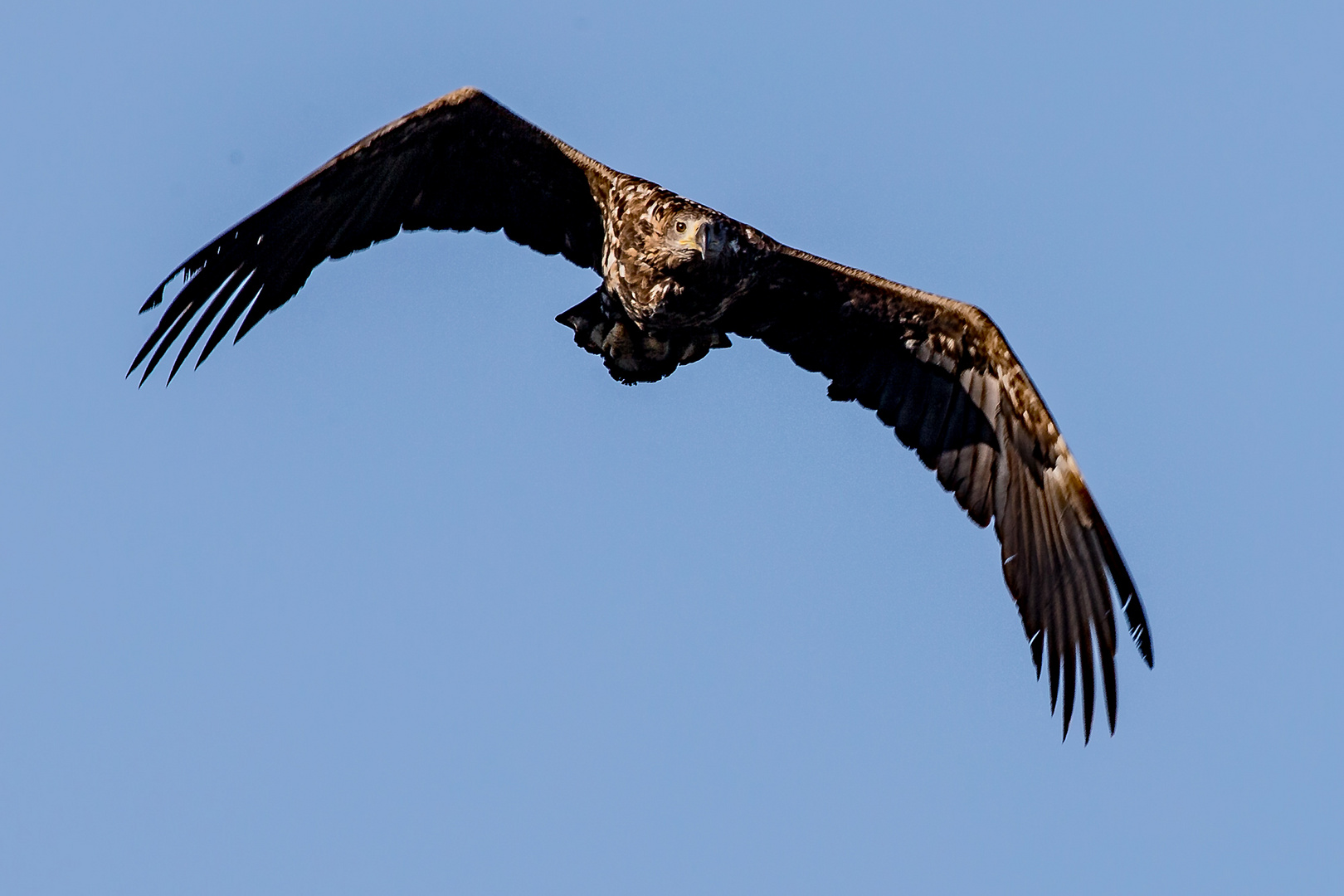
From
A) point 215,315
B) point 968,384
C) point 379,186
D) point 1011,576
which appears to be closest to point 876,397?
point 968,384

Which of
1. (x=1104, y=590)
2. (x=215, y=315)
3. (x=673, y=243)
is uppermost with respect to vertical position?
(x=673, y=243)

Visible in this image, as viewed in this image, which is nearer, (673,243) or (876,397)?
(673,243)

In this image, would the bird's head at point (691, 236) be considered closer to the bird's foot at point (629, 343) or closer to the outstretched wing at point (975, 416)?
the outstretched wing at point (975, 416)

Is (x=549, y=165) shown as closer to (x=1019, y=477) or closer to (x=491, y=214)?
(x=491, y=214)

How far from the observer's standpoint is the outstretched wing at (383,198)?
12.3m

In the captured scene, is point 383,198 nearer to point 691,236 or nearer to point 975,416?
point 691,236

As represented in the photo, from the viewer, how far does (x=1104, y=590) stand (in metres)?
12.8

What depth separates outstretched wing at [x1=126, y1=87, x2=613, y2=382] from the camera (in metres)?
12.3

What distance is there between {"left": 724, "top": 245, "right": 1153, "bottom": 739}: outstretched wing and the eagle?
0.01 metres

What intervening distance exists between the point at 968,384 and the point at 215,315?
17.3 feet

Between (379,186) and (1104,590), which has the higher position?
(379,186)

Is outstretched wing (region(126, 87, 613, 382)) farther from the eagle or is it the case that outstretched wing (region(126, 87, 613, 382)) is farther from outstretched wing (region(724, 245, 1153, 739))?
outstretched wing (region(724, 245, 1153, 739))

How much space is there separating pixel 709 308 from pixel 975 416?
7.12 ft

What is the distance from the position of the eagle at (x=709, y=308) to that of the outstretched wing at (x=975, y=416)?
1cm
